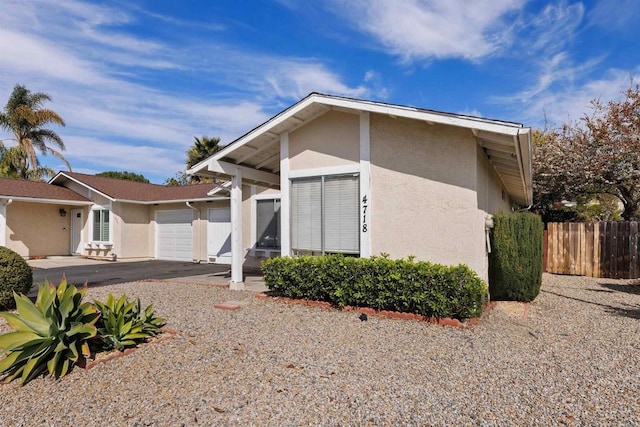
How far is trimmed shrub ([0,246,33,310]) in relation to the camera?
7.16 meters

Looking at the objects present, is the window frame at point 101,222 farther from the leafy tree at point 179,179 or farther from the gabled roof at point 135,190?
the leafy tree at point 179,179

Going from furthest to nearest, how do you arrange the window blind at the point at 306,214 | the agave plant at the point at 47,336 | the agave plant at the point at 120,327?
the window blind at the point at 306,214 → the agave plant at the point at 120,327 → the agave plant at the point at 47,336

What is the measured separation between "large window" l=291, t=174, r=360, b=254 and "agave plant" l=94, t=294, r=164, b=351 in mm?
4011

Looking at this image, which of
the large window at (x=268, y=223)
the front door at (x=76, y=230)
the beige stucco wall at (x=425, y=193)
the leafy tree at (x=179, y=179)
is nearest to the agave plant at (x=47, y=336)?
the beige stucco wall at (x=425, y=193)

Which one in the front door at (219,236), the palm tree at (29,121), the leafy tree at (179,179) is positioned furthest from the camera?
the leafy tree at (179,179)

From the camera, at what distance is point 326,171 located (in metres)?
8.55

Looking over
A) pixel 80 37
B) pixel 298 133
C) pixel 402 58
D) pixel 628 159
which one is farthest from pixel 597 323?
pixel 80 37

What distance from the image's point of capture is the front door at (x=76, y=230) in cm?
2031

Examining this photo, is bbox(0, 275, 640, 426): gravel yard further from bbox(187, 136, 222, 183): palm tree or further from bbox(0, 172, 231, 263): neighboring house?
bbox(187, 136, 222, 183): palm tree

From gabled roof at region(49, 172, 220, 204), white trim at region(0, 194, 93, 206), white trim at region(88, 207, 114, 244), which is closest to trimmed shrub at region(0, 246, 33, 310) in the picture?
gabled roof at region(49, 172, 220, 204)

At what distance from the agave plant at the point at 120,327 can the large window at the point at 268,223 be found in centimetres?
749

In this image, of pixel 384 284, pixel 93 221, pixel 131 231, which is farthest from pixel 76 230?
pixel 384 284

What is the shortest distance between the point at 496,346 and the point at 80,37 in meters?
13.0

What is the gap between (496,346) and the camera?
5289mm
